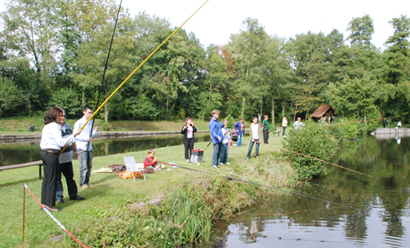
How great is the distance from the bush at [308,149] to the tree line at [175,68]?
21355 mm

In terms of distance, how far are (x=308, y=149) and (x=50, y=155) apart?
32.1 ft

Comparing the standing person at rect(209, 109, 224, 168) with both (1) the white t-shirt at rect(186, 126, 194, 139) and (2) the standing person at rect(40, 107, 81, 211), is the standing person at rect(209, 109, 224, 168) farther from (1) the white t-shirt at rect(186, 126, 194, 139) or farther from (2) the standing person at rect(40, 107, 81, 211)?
(2) the standing person at rect(40, 107, 81, 211)

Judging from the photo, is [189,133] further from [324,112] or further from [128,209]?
[324,112]

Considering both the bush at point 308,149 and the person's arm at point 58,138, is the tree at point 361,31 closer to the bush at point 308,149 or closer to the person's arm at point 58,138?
the bush at point 308,149

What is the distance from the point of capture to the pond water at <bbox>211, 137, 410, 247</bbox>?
614 centimetres

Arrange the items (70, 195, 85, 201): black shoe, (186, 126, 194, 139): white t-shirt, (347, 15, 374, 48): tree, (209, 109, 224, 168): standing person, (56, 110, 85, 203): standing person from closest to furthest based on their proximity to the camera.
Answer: (56, 110, 85, 203): standing person, (70, 195, 85, 201): black shoe, (209, 109, 224, 168): standing person, (186, 126, 194, 139): white t-shirt, (347, 15, 374, 48): tree

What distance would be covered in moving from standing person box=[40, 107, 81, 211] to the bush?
9.26 meters

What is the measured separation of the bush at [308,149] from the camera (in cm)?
1173

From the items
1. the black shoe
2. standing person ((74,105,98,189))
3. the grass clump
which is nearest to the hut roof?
the grass clump

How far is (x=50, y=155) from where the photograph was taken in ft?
16.7

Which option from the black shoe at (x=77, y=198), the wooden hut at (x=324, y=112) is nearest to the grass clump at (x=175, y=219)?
the black shoe at (x=77, y=198)

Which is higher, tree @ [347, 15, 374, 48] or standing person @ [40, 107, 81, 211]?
tree @ [347, 15, 374, 48]

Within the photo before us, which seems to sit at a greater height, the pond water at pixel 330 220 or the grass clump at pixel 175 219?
the grass clump at pixel 175 219

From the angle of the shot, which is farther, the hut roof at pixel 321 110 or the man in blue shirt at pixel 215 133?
the hut roof at pixel 321 110
